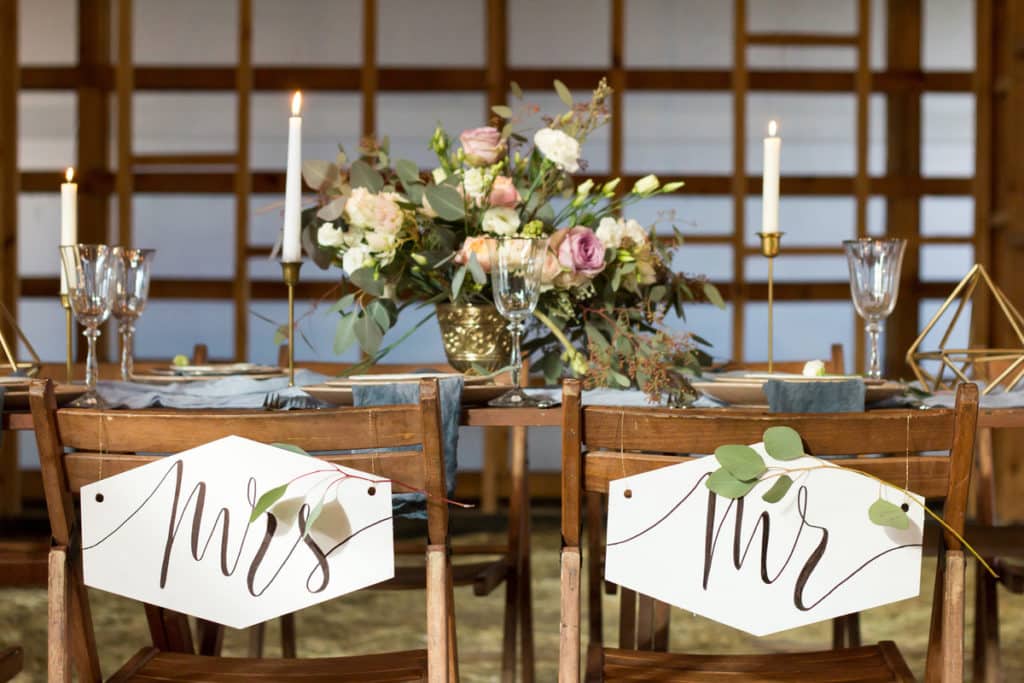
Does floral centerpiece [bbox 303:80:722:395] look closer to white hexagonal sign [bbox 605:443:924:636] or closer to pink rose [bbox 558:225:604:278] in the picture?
pink rose [bbox 558:225:604:278]

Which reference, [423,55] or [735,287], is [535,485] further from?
[423,55]

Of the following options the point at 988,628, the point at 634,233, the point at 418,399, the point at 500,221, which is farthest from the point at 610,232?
the point at 988,628

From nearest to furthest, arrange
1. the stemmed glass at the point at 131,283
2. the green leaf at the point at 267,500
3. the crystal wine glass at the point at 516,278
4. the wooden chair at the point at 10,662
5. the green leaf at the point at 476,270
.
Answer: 1. the green leaf at the point at 267,500
2. the wooden chair at the point at 10,662
3. the crystal wine glass at the point at 516,278
4. the green leaf at the point at 476,270
5. the stemmed glass at the point at 131,283

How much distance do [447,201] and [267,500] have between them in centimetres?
77

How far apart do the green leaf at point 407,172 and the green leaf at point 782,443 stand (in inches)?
34.6

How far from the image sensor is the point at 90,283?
5.21 ft

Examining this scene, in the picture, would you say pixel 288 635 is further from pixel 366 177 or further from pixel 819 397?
pixel 819 397

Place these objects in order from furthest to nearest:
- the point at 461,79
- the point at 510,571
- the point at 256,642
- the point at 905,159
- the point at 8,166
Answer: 1. the point at 905,159
2. the point at 461,79
3. the point at 8,166
4. the point at 256,642
5. the point at 510,571

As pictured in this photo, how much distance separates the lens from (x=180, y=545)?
105 cm

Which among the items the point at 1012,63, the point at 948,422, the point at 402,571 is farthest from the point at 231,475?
the point at 1012,63

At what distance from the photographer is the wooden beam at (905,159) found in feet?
14.0

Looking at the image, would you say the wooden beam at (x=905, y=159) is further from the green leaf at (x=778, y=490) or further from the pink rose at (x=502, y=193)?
the green leaf at (x=778, y=490)

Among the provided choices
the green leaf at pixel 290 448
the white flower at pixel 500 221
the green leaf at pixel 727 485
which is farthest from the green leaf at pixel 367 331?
the green leaf at pixel 727 485

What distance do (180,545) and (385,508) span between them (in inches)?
7.1
